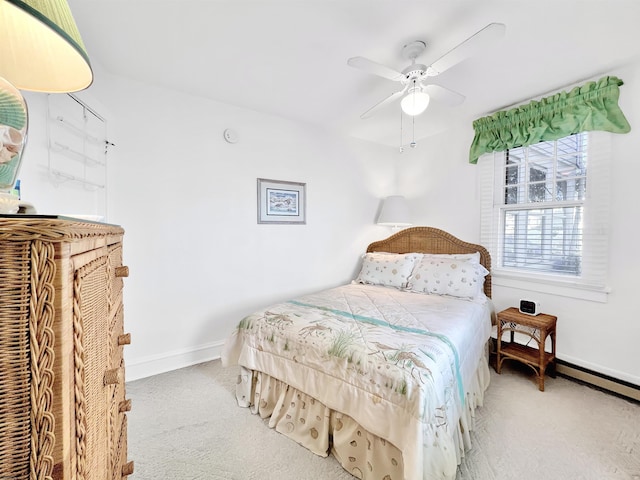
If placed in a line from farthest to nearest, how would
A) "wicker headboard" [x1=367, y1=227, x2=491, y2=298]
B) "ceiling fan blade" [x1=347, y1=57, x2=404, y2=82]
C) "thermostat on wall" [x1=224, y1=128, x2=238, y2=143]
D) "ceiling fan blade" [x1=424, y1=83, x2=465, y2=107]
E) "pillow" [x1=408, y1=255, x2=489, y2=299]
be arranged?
"wicker headboard" [x1=367, y1=227, x2=491, y2=298] → "thermostat on wall" [x1=224, y1=128, x2=238, y2=143] → "pillow" [x1=408, y1=255, x2=489, y2=299] → "ceiling fan blade" [x1=424, y1=83, x2=465, y2=107] → "ceiling fan blade" [x1=347, y1=57, x2=404, y2=82]

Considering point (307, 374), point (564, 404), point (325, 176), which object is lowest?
point (564, 404)

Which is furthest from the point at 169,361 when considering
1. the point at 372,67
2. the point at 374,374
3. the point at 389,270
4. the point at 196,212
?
the point at 372,67

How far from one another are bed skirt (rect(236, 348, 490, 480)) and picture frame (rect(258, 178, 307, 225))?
1.62m

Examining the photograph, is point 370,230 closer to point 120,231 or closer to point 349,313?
point 349,313

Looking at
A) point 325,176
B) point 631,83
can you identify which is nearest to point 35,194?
point 325,176

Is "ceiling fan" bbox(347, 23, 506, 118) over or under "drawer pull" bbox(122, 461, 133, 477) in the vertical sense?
over

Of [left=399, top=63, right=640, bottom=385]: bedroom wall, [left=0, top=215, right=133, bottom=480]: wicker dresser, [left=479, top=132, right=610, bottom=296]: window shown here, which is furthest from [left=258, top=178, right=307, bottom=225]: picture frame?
[left=0, top=215, right=133, bottom=480]: wicker dresser

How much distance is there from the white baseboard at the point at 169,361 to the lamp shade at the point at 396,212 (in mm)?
2461

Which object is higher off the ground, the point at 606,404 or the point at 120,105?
the point at 120,105

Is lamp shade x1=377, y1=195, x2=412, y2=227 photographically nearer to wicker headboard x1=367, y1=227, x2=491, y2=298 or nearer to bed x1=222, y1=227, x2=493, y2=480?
wicker headboard x1=367, y1=227, x2=491, y2=298

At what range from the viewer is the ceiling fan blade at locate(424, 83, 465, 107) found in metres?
1.91

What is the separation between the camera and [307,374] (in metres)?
1.61

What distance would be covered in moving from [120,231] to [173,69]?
176 cm

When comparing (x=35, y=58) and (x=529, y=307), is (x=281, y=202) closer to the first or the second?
(x=35, y=58)
